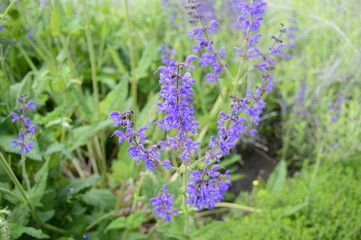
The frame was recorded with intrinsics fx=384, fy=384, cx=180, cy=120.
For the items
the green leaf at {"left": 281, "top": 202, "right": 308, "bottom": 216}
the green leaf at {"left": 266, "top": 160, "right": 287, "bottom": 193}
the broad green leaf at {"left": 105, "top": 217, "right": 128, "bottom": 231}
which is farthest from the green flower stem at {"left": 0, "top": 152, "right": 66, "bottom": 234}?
the green leaf at {"left": 266, "top": 160, "right": 287, "bottom": 193}

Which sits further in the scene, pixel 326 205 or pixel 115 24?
pixel 115 24

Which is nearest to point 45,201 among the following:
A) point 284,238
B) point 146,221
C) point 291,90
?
point 146,221

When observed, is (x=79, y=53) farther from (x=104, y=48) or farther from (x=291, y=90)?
(x=291, y=90)

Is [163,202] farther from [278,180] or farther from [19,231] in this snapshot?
[278,180]

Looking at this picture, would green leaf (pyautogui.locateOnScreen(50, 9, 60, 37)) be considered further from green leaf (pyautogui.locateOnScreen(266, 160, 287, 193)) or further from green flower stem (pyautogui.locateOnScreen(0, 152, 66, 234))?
green leaf (pyautogui.locateOnScreen(266, 160, 287, 193))

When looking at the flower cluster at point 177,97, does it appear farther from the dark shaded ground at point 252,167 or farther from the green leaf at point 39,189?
the dark shaded ground at point 252,167

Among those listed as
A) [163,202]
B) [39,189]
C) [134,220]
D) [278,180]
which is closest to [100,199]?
[134,220]
